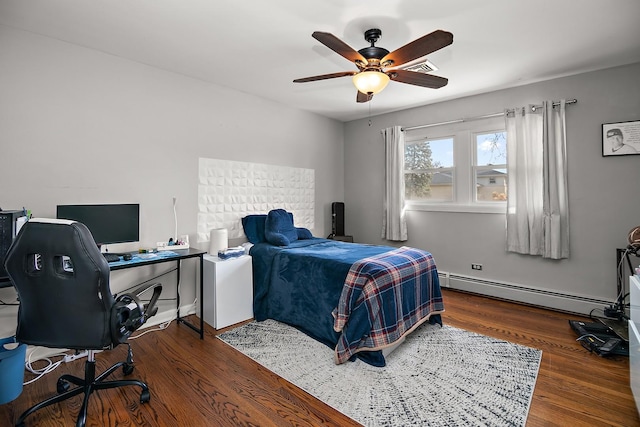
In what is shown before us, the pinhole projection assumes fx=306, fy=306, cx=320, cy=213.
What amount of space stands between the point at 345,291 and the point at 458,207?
256 cm

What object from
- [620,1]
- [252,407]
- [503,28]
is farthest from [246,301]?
[620,1]

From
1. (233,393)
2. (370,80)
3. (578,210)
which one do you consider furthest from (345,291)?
(578,210)

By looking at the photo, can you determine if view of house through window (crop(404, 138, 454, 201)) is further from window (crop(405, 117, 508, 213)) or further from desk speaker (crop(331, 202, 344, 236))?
desk speaker (crop(331, 202, 344, 236))

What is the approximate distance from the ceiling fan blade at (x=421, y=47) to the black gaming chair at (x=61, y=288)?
2.19 m

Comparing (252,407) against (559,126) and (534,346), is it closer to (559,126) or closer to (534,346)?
(534,346)

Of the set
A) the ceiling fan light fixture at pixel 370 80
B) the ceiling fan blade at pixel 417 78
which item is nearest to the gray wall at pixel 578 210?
the ceiling fan blade at pixel 417 78

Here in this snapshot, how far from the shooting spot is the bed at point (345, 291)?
7.55 ft

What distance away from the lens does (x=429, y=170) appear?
14.7 feet

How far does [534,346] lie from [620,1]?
261 centimetres

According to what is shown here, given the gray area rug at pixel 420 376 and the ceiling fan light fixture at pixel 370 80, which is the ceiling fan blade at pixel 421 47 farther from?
the gray area rug at pixel 420 376

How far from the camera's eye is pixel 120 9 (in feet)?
7.00

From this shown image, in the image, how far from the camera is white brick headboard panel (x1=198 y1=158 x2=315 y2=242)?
11.4ft

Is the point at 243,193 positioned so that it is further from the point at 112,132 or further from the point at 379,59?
the point at 379,59

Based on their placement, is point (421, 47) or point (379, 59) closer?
point (421, 47)
